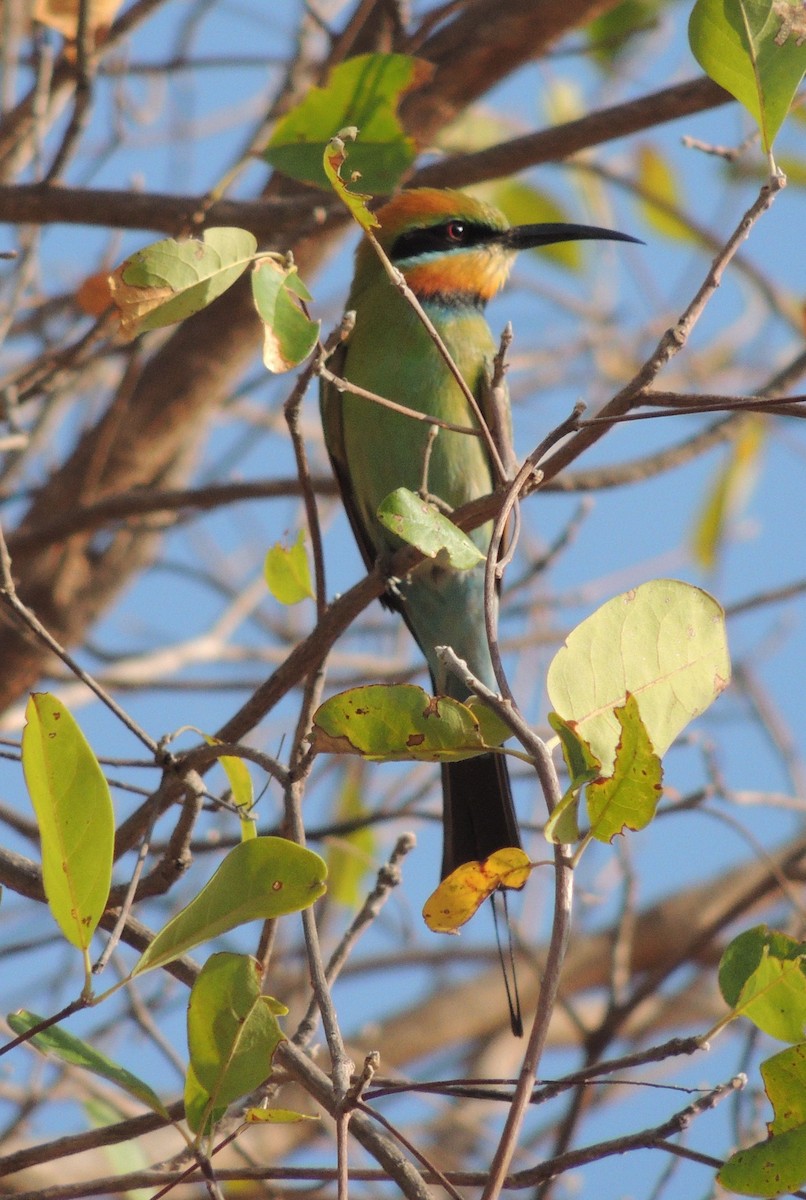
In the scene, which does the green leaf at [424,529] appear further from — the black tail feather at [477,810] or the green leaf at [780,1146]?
the black tail feather at [477,810]

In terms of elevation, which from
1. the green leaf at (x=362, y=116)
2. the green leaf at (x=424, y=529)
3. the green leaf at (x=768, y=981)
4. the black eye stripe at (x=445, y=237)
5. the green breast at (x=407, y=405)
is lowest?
the green leaf at (x=768, y=981)

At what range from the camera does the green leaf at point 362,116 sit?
6.93 ft

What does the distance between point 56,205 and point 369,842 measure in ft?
5.72

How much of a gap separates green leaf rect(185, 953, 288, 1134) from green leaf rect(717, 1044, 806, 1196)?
0.42 metres

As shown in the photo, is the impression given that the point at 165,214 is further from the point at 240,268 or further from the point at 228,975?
the point at 228,975

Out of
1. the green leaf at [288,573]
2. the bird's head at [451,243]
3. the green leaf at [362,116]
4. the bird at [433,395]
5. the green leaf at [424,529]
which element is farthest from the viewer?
the bird's head at [451,243]

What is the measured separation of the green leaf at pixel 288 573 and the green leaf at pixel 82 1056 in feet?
2.21

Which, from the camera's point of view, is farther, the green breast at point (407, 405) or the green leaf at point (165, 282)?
the green breast at point (407, 405)

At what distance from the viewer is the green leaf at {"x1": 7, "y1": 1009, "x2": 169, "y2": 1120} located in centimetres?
137

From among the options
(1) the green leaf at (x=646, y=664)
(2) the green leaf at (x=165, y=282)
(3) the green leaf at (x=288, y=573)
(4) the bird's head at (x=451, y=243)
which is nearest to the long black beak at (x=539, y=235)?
(4) the bird's head at (x=451, y=243)

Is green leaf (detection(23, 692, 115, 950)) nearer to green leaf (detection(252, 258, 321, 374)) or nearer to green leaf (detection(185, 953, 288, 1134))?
green leaf (detection(185, 953, 288, 1134))

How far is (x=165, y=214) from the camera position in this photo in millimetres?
2451

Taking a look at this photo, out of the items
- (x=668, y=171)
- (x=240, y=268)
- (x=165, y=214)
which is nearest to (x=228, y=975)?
(x=240, y=268)

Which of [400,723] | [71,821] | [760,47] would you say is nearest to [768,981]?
[400,723]
